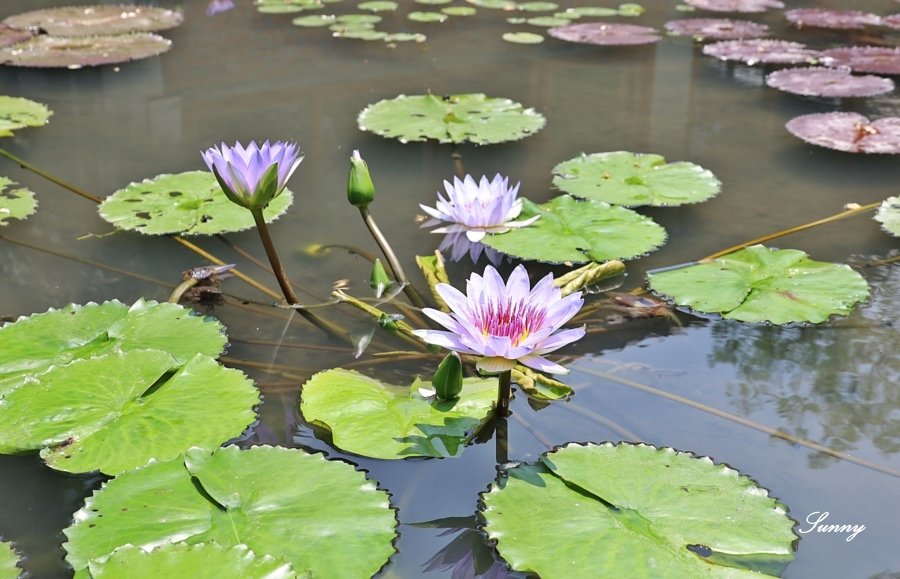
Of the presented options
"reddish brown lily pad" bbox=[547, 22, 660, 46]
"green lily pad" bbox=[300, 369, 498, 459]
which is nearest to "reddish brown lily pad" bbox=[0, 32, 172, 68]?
"reddish brown lily pad" bbox=[547, 22, 660, 46]

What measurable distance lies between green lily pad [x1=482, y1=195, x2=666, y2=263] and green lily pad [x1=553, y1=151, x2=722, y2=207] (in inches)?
6.0

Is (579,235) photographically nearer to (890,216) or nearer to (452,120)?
(890,216)

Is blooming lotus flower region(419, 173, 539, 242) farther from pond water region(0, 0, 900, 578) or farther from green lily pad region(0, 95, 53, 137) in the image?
green lily pad region(0, 95, 53, 137)

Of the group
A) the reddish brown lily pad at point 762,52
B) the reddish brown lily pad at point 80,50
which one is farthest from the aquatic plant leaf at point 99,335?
the reddish brown lily pad at point 762,52

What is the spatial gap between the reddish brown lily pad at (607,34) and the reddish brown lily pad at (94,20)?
8.39ft

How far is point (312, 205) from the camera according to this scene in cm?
275

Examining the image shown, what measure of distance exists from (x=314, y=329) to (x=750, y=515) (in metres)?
1.08

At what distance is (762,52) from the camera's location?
14.7 feet

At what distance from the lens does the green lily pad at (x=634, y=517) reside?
118cm

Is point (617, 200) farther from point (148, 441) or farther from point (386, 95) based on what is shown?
point (386, 95)

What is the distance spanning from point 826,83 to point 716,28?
160cm

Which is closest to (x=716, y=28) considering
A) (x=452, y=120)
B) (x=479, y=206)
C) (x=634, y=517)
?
(x=452, y=120)

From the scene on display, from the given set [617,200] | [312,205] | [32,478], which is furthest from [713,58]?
[32,478]

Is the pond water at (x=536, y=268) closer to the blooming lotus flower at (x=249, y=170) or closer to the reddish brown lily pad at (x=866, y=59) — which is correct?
the reddish brown lily pad at (x=866, y=59)
